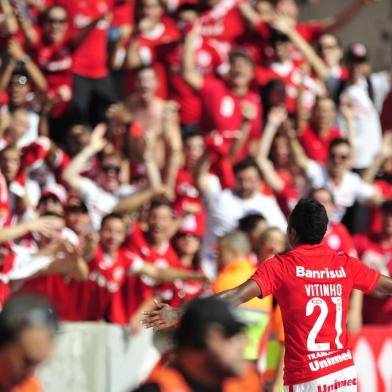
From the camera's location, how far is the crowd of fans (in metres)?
10.0

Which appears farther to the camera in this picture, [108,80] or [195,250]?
[108,80]

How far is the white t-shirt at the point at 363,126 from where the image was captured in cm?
1323

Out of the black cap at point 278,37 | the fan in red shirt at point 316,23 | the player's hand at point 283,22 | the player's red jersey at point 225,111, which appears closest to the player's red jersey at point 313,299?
the player's red jersey at point 225,111

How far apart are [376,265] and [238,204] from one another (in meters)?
1.39

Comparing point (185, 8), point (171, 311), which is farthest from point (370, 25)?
point (171, 311)

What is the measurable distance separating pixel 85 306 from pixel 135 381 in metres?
0.76

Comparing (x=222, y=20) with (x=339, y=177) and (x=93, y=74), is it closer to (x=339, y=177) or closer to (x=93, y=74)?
(x=93, y=74)

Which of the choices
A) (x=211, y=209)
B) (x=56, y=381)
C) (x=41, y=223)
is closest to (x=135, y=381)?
(x=56, y=381)

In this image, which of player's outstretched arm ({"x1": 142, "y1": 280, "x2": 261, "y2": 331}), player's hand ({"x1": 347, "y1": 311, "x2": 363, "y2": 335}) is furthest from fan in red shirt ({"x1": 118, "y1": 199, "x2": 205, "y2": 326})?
player's outstretched arm ({"x1": 142, "y1": 280, "x2": 261, "y2": 331})

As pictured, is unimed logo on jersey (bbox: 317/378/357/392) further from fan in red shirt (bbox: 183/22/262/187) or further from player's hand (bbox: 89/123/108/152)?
fan in red shirt (bbox: 183/22/262/187)

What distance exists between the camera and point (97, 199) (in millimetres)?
10992

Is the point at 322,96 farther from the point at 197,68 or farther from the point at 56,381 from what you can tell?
the point at 56,381

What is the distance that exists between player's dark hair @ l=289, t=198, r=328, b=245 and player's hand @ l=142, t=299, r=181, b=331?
3.21ft

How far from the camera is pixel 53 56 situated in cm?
1232
